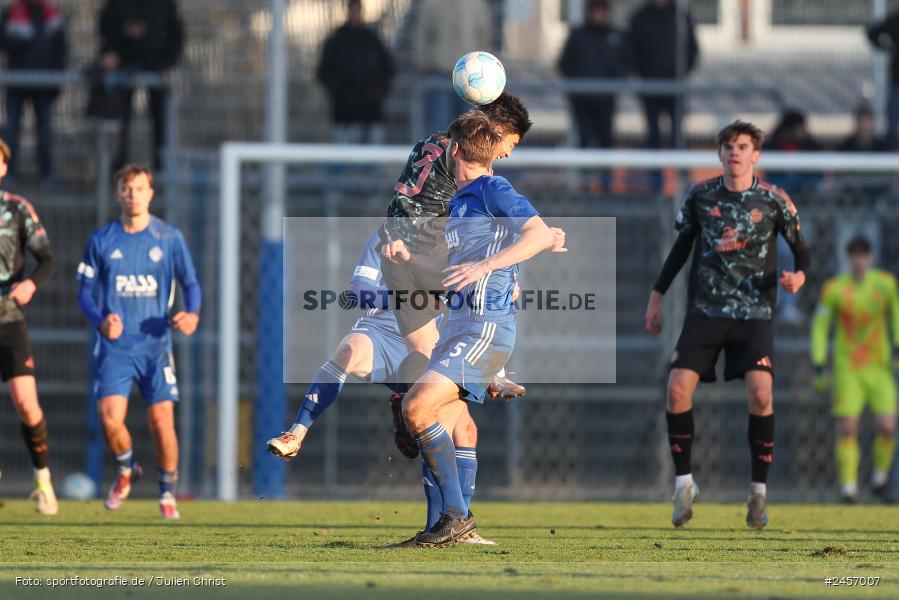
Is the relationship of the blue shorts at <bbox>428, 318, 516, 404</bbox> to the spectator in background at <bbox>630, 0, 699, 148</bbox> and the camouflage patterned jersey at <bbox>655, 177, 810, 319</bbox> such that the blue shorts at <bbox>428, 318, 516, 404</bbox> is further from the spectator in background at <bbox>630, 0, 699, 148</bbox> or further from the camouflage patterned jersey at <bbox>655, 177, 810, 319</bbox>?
the spectator in background at <bbox>630, 0, 699, 148</bbox>

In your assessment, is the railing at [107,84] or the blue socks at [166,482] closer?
the blue socks at [166,482]

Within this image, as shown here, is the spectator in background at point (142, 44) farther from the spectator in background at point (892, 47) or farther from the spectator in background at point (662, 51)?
A: the spectator in background at point (892, 47)

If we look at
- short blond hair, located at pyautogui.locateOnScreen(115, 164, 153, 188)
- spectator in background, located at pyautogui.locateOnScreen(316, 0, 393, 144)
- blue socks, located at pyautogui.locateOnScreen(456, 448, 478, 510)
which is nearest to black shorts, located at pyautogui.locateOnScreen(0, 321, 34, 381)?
short blond hair, located at pyautogui.locateOnScreen(115, 164, 153, 188)

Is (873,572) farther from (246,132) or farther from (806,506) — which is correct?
(246,132)

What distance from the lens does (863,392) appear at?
12.9 metres

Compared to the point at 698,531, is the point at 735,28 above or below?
above

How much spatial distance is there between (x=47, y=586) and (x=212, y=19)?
9.20 meters

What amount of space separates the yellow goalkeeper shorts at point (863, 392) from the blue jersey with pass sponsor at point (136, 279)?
5.86 metres

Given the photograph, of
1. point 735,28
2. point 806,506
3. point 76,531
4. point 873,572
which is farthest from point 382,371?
point 735,28

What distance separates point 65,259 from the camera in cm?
1326

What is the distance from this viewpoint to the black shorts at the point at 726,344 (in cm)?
868

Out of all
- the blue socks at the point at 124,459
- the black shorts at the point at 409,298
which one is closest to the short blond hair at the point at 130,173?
the blue socks at the point at 124,459

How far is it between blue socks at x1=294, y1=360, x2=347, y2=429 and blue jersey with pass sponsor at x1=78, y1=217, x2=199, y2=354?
6.30ft

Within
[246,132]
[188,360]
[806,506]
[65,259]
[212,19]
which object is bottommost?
[806,506]
